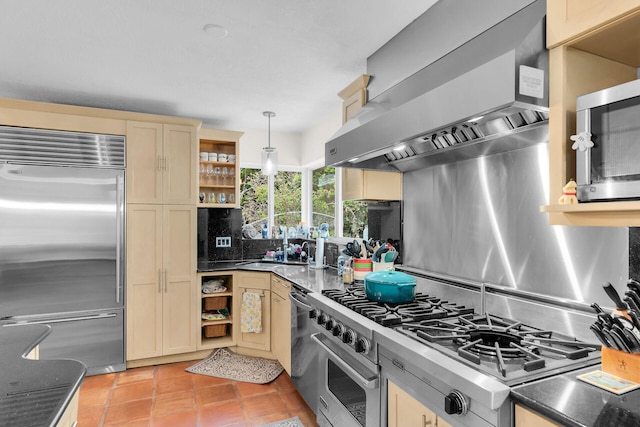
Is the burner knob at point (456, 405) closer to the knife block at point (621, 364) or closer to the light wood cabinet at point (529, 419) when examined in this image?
the light wood cabinet at point (529, 419)

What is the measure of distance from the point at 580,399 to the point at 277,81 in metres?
2.80

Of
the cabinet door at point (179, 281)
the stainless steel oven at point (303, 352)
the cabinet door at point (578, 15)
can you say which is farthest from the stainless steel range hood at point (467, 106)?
the cabinet door at point (179, 281)

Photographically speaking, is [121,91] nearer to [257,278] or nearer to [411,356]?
[257,278]

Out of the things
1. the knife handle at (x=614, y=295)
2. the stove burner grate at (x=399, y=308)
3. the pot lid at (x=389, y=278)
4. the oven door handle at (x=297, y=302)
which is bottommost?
the oven door handle at (x=297, y=302)

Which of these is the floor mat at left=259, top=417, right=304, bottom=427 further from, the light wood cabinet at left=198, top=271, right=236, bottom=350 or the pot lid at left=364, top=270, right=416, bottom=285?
the light wood cabinet at left=198, top=271, right=236, bottom=350

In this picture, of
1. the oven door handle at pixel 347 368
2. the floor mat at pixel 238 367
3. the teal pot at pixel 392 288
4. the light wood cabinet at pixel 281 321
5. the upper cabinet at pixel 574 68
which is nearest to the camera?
the upper cabinet at pixel 574 68

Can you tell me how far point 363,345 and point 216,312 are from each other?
262 centimetres

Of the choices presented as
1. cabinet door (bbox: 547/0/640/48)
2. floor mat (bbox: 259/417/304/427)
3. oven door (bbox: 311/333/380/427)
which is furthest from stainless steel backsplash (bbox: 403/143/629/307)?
floor mat (bbox: 259/417/304/427)

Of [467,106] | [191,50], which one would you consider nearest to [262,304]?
[191,50]

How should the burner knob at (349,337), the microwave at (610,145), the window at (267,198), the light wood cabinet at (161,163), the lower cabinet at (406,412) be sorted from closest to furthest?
the microwave at (610,145) → the lower cabinet at (406,412) → the burner knob at (349,337) → the light wood cabinet at (161,163) → the window at (267,198)

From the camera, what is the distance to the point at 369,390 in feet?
5.51

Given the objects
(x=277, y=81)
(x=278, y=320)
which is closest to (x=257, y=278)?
(x=278, y=320)

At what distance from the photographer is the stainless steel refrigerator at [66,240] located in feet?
10.0

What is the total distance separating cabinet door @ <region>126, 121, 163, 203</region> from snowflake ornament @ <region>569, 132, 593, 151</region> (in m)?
3.34
